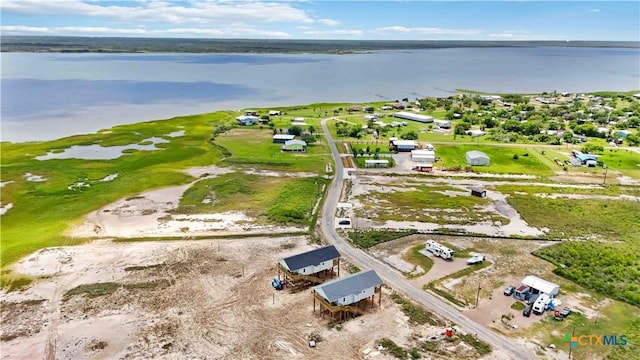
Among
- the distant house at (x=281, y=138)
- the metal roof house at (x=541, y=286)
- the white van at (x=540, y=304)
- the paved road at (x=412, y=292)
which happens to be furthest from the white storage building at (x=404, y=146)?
the white van at (x=540, y=304)

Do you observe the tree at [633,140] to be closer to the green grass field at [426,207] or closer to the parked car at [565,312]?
the green grass field at [426,207]

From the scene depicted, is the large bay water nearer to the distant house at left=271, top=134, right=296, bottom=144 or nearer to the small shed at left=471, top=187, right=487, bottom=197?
the distant house at left=271, top=134, right=296, bottom=144

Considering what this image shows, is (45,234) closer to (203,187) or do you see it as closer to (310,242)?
(203,187)

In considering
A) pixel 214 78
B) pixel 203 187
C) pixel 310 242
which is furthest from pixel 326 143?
pixel 214 78

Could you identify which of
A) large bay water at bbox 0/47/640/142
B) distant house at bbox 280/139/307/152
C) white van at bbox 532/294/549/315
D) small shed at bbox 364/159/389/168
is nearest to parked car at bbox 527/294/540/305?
white van at bbox 532/294/549/315

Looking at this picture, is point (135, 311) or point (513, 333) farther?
point (135, 311)

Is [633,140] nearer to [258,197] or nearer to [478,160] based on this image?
[478,160]
